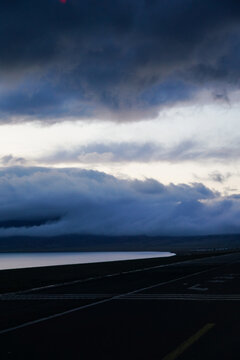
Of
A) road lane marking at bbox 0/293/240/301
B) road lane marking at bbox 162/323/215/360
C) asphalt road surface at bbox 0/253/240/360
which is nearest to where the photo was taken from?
road lane marking at bbox 162/323/215/360

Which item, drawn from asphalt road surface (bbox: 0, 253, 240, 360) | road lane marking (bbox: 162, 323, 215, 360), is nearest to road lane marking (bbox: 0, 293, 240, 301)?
asphalt road surface (bbox: 0, 253, 240, 360)

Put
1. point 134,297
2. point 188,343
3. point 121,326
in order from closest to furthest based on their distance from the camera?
point 188,343 → point 121,326 → point 134,297

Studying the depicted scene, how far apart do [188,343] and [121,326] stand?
113 inches

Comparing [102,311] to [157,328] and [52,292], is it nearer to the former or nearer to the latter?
[157,328]

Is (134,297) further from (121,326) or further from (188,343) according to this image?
(188,343)

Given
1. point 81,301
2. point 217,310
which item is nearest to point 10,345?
point 217,310

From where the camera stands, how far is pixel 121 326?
44.0 ft

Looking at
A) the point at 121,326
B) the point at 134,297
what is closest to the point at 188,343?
the point at 121,326

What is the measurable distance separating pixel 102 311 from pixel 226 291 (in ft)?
27.5

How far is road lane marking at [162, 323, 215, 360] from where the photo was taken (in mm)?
9664

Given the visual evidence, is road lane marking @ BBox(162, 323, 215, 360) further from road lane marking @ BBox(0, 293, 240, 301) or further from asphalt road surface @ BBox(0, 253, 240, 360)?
road lane marking @ BBox(0, 293, 240, 301)

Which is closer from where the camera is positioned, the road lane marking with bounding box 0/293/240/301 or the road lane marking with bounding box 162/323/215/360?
the road lane marking with bounding box 162/323/215/360

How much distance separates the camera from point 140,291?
78.6ft

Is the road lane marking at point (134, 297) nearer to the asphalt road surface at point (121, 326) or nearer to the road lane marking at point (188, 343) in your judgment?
the asphalt road surface at point (121, 326)
